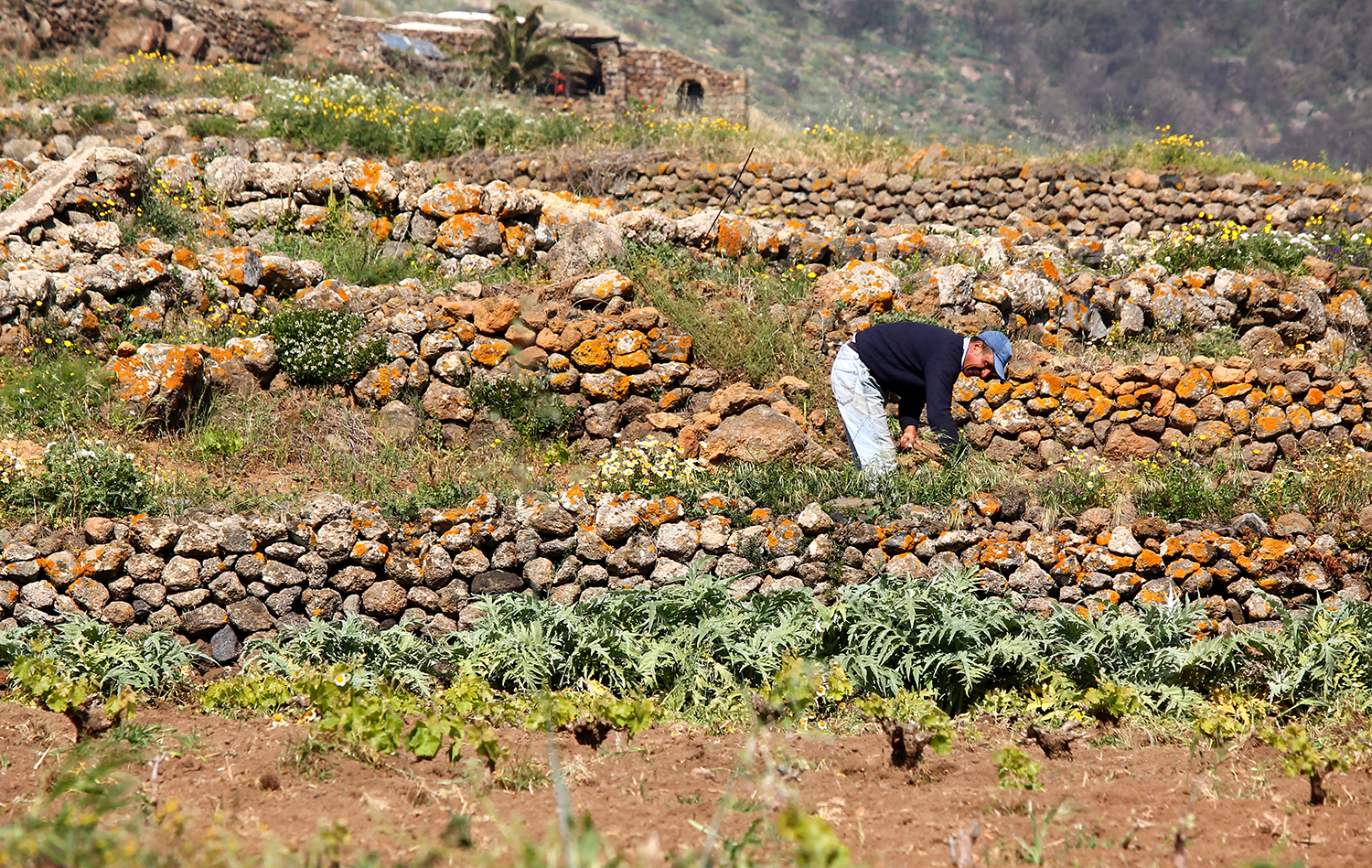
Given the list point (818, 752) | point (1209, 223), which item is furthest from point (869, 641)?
point (1209, 223)

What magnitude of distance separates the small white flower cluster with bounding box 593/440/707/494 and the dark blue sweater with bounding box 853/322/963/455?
54.6 inches

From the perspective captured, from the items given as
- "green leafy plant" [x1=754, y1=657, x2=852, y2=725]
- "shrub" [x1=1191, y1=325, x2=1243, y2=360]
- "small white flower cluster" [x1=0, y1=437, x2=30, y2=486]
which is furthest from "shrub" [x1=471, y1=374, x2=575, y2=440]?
"shrub" [x1=1191, y1=325, x2=1243, y2=360]

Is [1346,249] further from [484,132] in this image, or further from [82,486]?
[82,486]

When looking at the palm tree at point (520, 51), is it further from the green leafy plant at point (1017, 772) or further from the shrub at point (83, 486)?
the green leafy plant at point (1017, 772)

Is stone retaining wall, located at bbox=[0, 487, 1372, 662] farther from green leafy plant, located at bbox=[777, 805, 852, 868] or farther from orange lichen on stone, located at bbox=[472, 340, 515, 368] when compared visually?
green leafy plant, located at bbox=[777, 805, 852, 868]

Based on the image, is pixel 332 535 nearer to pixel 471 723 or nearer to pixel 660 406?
pixel 471 723

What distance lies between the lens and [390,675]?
450cm

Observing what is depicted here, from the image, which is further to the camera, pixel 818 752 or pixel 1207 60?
pixel 1207 60

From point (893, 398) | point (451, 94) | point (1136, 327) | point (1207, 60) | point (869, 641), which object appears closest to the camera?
point (869, 641)

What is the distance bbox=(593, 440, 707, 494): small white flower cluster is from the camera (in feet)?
18.0

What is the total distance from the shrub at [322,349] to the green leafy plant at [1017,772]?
4.94 metres

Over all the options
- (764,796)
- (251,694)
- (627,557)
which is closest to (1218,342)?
Answer: (627,557)

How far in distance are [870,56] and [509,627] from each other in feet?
122

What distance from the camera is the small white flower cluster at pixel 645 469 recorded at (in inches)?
216
